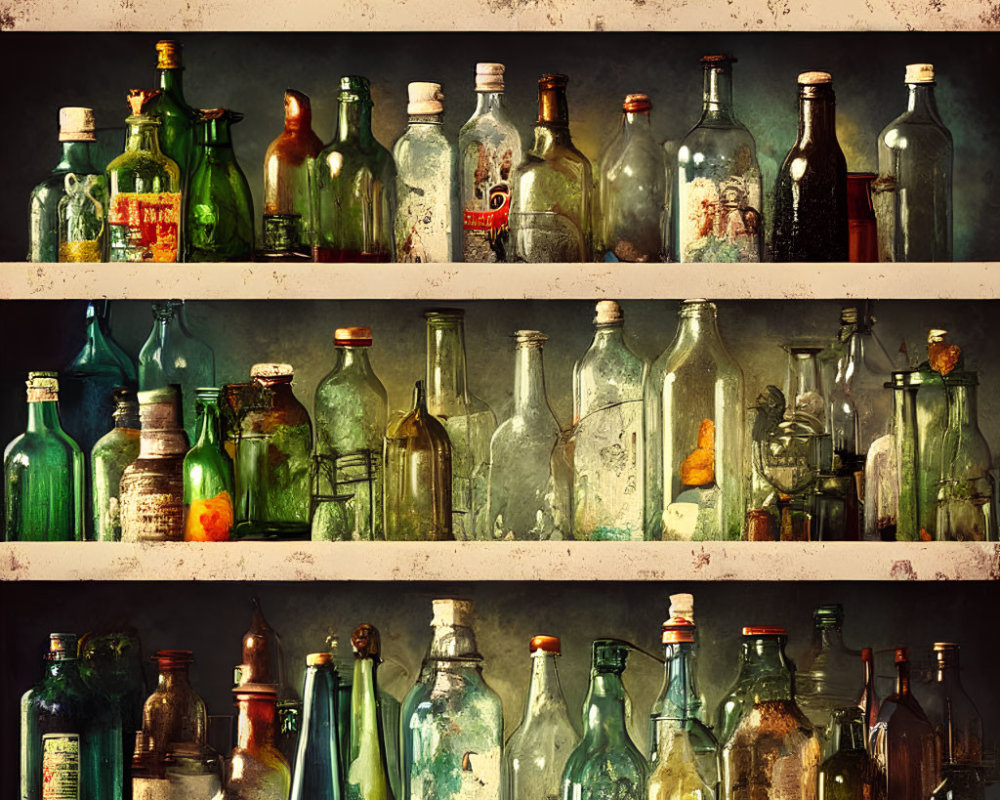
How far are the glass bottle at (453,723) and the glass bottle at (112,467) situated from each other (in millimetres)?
428

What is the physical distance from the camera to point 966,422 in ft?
6.03

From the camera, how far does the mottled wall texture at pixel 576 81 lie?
1991 millimetres

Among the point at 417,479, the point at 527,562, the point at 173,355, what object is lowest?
the point at 527,562

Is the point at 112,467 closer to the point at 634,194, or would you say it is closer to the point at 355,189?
the point at 355,189

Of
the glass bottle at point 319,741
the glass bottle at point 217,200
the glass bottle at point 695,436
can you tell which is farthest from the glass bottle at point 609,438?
the glass bottle at point 217,200

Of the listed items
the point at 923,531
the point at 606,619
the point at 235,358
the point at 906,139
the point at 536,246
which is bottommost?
the point at 606,619

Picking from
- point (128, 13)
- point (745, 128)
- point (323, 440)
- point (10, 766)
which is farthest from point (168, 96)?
point (10, 766)

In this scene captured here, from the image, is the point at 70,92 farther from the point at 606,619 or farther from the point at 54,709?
the point at 606,619

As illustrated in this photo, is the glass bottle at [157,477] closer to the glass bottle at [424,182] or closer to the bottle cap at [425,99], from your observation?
the glass bottle at [424,182]

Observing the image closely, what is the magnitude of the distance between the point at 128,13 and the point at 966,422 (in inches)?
47.1

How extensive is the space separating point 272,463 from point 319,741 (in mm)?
352

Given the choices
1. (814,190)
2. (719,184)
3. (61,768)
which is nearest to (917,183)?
(814,190)

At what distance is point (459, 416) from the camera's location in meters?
1.87

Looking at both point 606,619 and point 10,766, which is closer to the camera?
point 10,766
